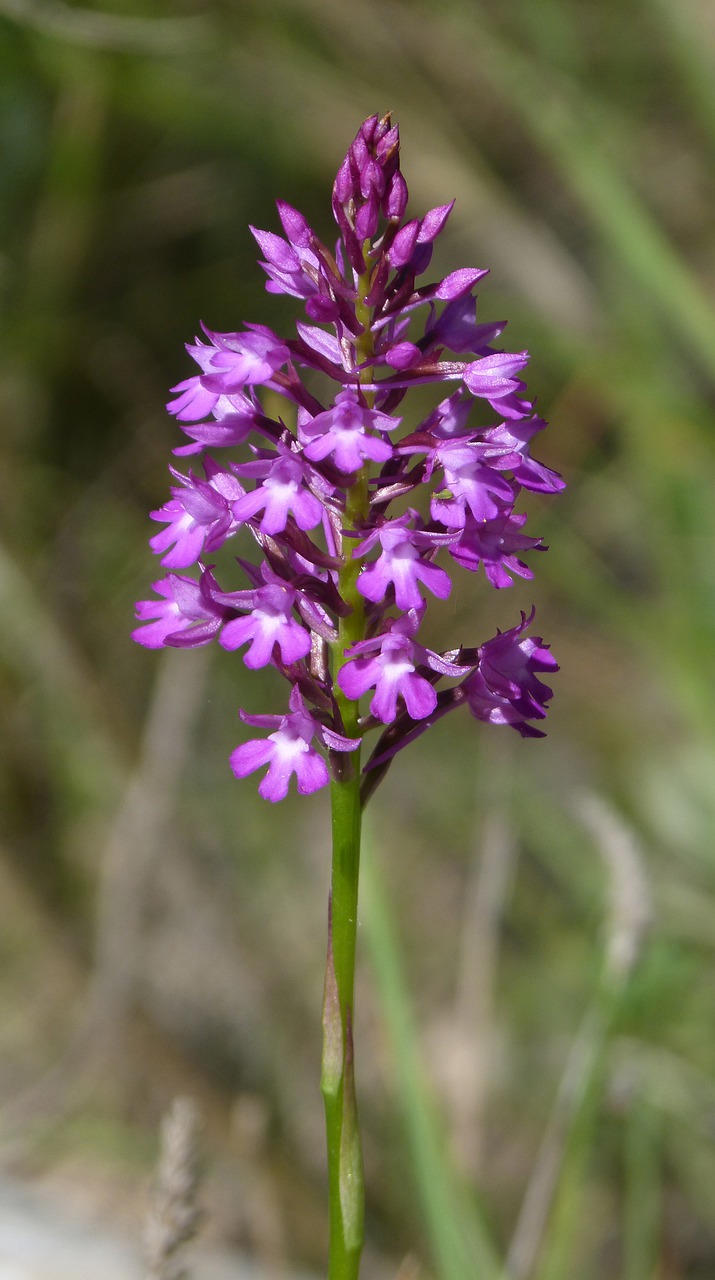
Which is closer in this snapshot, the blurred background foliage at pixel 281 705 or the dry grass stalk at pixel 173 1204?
the dry grass stalk at pixel 173 1204

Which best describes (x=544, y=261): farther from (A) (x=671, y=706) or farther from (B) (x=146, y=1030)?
(B) (x=146, y=1030)

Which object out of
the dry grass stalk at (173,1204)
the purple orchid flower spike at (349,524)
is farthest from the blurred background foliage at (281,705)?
the purple orchid flower spike at (349,524)

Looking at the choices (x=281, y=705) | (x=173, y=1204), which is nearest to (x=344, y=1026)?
(x=173, y=1204)

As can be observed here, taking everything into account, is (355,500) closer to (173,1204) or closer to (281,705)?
(173,1204)

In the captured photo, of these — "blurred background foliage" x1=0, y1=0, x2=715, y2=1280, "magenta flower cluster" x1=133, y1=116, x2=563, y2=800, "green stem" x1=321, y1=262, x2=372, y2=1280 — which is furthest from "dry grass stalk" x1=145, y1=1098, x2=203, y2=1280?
"blurred background foliage" x1=0, y1=0, x2=715, y2=1280

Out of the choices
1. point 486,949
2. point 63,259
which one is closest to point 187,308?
point 63,259

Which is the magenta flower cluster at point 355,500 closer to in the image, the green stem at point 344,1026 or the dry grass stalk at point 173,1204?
the green stem at point 344,1026
